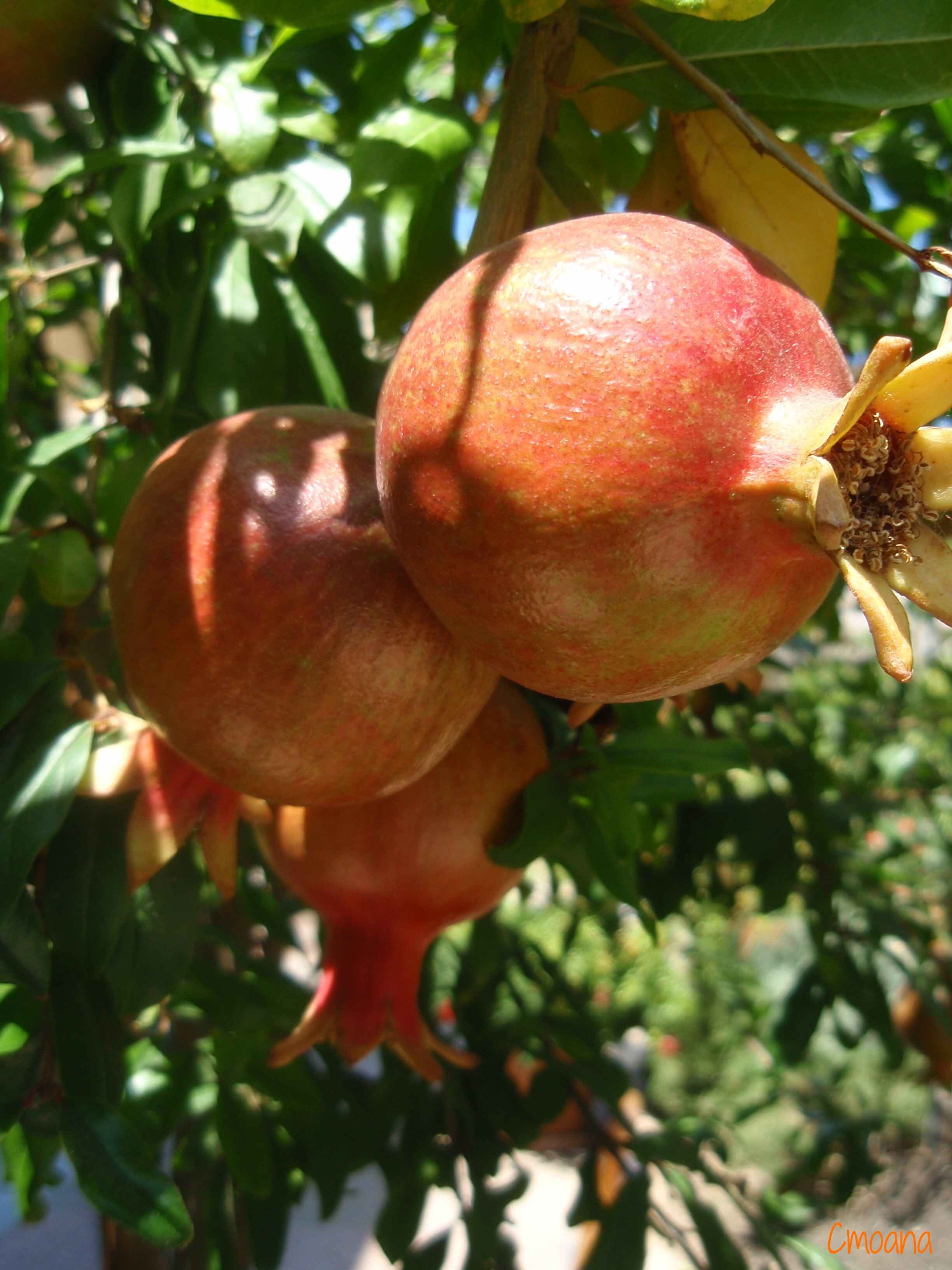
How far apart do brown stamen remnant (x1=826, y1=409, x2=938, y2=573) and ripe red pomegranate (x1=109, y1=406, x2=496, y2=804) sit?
21cm

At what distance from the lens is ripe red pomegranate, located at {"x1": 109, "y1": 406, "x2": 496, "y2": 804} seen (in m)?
0.50

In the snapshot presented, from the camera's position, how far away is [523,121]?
0.58 meters

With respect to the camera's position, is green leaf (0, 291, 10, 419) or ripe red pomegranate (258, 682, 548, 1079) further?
green leaf (0, 291, 10, 419)

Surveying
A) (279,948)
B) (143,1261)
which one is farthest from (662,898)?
(143,1261)

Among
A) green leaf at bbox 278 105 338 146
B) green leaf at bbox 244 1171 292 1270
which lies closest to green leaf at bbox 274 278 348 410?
green leaf at bbox 278 105 338 146

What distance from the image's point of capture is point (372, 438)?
0.57m

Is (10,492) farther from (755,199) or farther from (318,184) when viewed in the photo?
(755,199)

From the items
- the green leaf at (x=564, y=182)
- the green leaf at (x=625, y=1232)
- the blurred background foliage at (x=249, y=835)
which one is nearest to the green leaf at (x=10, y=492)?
the blurred background foliage at (x=249, y=835)

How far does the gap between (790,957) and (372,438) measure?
12.2 ft

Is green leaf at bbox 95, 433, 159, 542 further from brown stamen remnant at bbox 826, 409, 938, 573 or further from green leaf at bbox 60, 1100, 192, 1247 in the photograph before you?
brown stamen remnant at bbox 826, 409, 938, 573

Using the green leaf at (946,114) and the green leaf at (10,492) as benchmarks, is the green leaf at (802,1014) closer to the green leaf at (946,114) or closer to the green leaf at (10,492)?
the green leaf at (946,114)

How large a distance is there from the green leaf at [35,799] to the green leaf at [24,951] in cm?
4

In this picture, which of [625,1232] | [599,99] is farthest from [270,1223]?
[599,99]

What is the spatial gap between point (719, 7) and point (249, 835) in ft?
2.85
